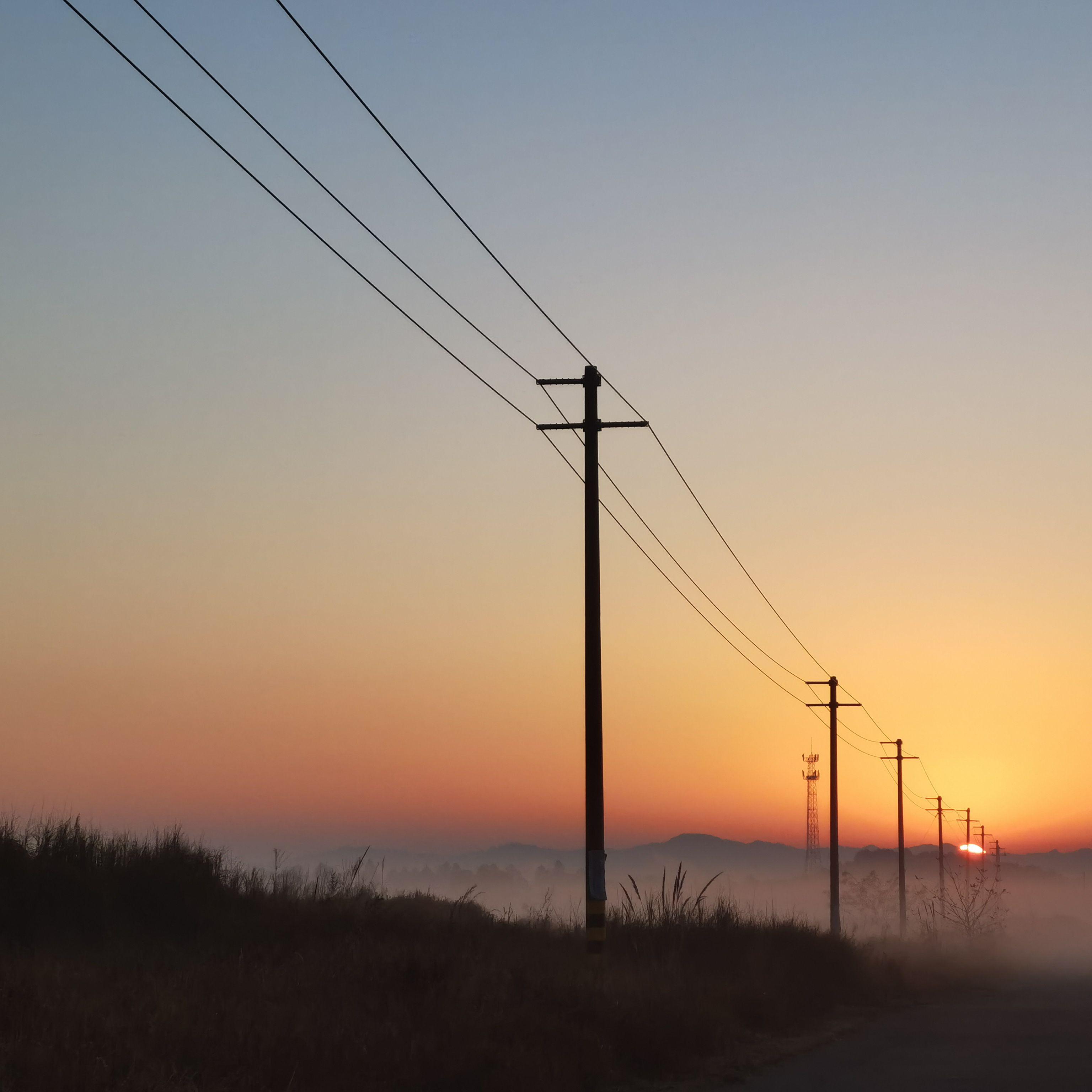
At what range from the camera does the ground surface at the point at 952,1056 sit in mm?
14391

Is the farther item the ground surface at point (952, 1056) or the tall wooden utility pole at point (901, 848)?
the tall wooden utility pole at point (901, 848)

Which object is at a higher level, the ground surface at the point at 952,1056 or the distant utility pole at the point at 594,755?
the distant utility pole at the point at 594,755

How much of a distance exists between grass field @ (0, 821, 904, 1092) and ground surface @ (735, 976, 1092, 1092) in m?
1.25

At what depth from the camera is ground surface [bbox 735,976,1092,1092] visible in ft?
47.2

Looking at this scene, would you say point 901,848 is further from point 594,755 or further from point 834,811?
point 594,755

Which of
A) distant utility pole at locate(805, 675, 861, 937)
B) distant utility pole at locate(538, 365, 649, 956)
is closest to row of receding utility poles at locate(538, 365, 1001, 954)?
distant utility pole at locate(538, 365, 649, 956)

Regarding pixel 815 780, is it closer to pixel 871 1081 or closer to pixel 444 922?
pixel 444 922

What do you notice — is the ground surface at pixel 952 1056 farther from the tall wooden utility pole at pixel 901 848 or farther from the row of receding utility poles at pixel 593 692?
the tall wooden utility pole at pixel 901 848

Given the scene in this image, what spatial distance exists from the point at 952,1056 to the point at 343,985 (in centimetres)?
839

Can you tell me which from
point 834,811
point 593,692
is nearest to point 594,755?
point 593,692

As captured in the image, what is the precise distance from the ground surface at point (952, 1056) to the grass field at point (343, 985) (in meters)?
1.25

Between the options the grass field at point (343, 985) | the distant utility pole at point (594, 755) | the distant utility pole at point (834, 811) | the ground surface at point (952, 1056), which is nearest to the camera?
the grass field at point (343, 985)

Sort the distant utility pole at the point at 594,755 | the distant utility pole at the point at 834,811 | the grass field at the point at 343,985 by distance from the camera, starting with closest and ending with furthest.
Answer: the grass field at the point at 343,985 → the distant utility pole at the point at 594,755 → the distant utility pole at the point at 834,811

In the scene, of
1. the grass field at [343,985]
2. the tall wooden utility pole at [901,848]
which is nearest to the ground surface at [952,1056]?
the grass field at [343,985]
